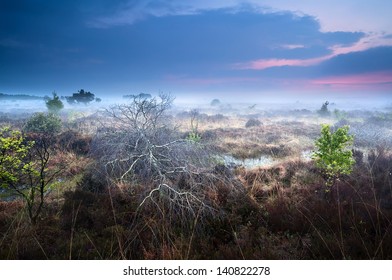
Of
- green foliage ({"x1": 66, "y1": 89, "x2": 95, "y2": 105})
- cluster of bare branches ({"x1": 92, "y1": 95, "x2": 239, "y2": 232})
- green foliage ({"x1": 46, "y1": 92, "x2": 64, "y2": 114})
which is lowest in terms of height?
cluster of bare branches ({"x1": 92, "y1": 95, "x2": 239, "y2": 232})

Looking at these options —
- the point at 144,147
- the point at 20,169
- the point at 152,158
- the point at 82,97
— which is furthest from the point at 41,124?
the point at 152,158

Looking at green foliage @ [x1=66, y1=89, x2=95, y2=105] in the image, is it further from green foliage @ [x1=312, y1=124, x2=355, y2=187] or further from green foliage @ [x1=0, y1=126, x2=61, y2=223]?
green foliage @ [x1=312, y1=124, x2=355, y2=187]

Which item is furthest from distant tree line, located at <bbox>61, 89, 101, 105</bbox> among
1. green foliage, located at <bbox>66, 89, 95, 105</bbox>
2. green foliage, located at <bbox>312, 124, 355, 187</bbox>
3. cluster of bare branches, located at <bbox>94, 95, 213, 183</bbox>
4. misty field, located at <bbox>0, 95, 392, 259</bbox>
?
green foliage, located at <bbox>312, 124, 355, 187</bbox>

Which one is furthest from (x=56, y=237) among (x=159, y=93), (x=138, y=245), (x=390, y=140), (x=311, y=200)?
(x=390, y=140)

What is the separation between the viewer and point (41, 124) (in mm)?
12016

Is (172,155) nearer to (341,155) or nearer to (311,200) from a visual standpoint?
(311,200)

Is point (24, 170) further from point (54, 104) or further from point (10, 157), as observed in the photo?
point (54, 104)

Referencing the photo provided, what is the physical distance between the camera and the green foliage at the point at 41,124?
38.3 feet

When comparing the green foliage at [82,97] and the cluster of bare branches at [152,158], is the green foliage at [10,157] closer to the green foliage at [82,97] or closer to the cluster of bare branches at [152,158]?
the cluster of bare branches at [152,158]

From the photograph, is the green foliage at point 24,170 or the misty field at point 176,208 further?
the green foliage at point 24,170

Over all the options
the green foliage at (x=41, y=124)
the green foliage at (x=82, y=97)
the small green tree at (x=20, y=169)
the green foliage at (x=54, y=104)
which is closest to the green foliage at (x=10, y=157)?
the small green tree at (x=20, y=169)

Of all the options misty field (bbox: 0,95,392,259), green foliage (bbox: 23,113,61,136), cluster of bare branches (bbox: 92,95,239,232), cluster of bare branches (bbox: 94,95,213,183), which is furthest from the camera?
green foliage (bbox: 23,113,61,136)

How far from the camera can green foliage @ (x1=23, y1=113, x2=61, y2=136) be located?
11672 mm

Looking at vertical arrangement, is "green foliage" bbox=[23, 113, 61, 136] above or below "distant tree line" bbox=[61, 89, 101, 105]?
below
